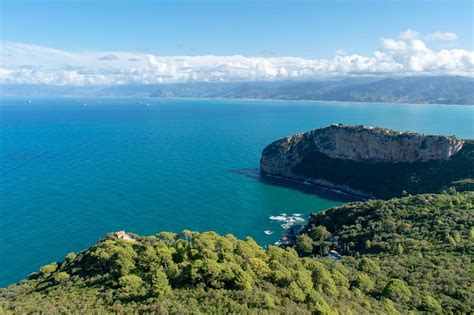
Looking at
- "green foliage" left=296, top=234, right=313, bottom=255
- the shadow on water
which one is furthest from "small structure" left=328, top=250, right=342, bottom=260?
the shadow on water

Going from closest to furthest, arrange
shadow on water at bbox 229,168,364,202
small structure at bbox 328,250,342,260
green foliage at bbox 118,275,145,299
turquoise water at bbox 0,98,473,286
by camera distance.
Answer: green foliage at bbox 118,275,145,299 → small structure at bbox 328,250,342,260 → turquoise water at bbox 0,98,473,286 → shadow on water at bbox 229,168,364,202

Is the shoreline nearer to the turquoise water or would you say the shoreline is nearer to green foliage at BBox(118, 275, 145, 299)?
the turquoise water

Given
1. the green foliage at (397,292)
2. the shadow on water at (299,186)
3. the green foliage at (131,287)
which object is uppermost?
the green foliage at (131,287)

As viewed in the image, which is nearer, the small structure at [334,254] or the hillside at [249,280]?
the hillside at [249,280]

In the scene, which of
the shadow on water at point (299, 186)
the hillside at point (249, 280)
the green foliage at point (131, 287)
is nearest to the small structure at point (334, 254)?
the hillside at point (249, 280)

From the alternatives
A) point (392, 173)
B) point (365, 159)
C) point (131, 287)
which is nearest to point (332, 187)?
point (365, 159)

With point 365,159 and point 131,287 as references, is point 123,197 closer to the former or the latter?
point 131,287

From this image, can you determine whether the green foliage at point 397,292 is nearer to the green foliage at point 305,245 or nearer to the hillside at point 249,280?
the hillside at point 249,280
